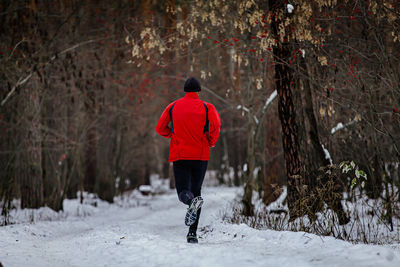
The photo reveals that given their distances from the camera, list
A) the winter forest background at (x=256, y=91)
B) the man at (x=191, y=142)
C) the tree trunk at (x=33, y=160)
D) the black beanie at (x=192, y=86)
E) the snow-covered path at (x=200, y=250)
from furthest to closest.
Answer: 1. the tree trunk at (x=33, y=160)
2. the winter forest background at (x=256, y=91)
3. the black beanie at (x=192, y=86)
4. the man at (x=191, y=142)
5. the snow-covered path at (x=200, y=250)

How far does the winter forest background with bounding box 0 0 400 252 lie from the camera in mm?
6801

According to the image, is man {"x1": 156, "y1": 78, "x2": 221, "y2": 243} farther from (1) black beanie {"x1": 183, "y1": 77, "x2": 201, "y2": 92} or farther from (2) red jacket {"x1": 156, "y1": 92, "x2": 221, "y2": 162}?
(1) black beanie {"x1": 183, "y1": 77, "x2": 201, "y2": 92}

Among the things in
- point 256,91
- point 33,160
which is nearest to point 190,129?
point 33,160

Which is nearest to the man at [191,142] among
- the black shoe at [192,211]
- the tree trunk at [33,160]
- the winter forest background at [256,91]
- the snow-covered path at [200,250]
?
the black shoe at [192,211]

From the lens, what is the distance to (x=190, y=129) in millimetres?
5500

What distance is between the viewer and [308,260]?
387 cm

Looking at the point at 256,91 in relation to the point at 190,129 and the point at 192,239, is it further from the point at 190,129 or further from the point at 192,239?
the point at 192,239

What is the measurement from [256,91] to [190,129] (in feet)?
27.2

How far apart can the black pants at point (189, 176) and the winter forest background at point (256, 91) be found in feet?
4.41

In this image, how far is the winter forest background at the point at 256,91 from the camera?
22.3 feet

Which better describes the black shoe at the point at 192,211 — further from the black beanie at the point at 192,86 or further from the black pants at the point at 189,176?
the black beanie at the point at 192,86

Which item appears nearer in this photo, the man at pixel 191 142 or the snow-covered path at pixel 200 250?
the snow-covered path at pixel 200 250

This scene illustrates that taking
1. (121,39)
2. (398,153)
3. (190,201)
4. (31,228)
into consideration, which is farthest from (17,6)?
(398,153)

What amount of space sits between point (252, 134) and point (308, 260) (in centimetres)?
596
